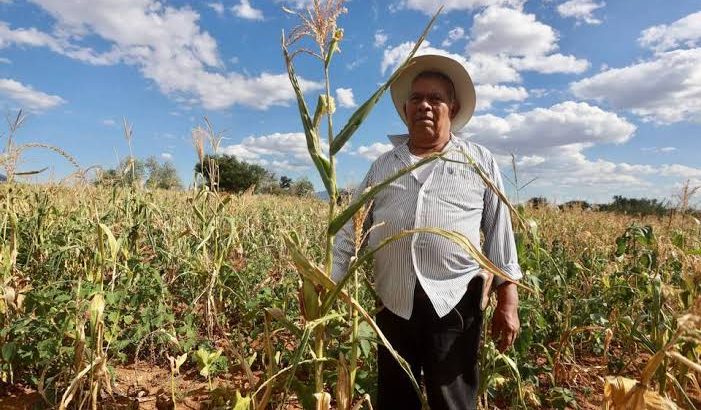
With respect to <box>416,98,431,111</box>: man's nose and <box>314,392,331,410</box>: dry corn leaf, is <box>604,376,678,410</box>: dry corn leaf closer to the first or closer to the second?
<box>314,392,331,410</box>: dry corn leaf

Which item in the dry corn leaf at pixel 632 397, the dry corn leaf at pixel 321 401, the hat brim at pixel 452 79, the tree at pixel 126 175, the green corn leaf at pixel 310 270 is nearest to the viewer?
the dry corn leaf at pixel 632 397

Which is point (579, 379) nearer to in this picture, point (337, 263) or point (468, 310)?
point (468, 310)

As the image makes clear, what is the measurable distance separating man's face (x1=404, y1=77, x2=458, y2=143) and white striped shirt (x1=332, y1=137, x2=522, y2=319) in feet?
0.28

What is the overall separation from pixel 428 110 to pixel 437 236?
476mm

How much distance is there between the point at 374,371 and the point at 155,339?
1.26 meters

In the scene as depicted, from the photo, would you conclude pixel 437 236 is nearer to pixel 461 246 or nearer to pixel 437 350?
pixel 437 350

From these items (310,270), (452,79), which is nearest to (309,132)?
(310,270)

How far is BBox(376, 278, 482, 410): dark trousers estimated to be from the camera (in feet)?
5.37

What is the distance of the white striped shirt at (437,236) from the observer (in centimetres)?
162

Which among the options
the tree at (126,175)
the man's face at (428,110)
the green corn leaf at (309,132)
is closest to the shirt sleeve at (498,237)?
the man's face at (428,110)

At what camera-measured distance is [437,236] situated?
5.30 ft

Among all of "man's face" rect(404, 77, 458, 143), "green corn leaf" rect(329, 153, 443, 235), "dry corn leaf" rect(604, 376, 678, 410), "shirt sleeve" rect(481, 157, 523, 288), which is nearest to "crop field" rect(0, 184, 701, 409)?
"shirt sleeve" rect(481, 157, 523, 288)

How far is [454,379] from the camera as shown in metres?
1.66

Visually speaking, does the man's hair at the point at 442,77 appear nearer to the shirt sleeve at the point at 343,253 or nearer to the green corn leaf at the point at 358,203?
the shirt sleeve at the point at 343,253
